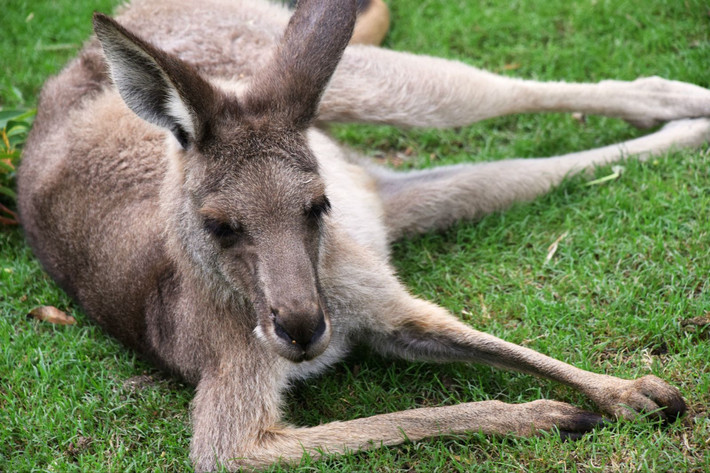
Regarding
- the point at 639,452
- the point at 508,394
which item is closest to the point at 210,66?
the point at 508,394

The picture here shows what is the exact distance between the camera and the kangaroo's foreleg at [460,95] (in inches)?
177

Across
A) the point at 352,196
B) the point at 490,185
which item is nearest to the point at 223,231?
the point at 352,196

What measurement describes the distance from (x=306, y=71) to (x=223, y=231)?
0.71 m

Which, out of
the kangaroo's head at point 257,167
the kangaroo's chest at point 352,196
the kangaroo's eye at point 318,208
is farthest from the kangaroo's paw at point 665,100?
the kangaroo's eye at point 318,208

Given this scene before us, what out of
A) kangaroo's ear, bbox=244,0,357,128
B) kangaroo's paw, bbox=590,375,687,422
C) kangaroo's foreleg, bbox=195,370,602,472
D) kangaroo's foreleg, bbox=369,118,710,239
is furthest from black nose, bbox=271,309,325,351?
kangaroo's foreleg, bbox=369,118,710,239

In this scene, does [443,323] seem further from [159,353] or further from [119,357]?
[119,357]

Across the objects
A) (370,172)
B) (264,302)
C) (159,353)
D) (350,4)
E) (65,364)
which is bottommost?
(65,364)

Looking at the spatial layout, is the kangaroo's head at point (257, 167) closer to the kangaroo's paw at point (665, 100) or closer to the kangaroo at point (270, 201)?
the kangaroo at point (270, 201)

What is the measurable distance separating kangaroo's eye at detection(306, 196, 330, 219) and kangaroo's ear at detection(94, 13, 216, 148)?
51 cm

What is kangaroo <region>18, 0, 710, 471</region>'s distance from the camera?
10.0 feet

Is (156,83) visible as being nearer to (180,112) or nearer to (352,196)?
(180,112)

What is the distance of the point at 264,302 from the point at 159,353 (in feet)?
2.97

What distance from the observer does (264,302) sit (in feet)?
9.82

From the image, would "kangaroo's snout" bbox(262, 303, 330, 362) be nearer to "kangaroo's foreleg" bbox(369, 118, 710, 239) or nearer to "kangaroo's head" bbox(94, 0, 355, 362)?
"kangaroo's head" bbox(94, 0, 355, 362)
